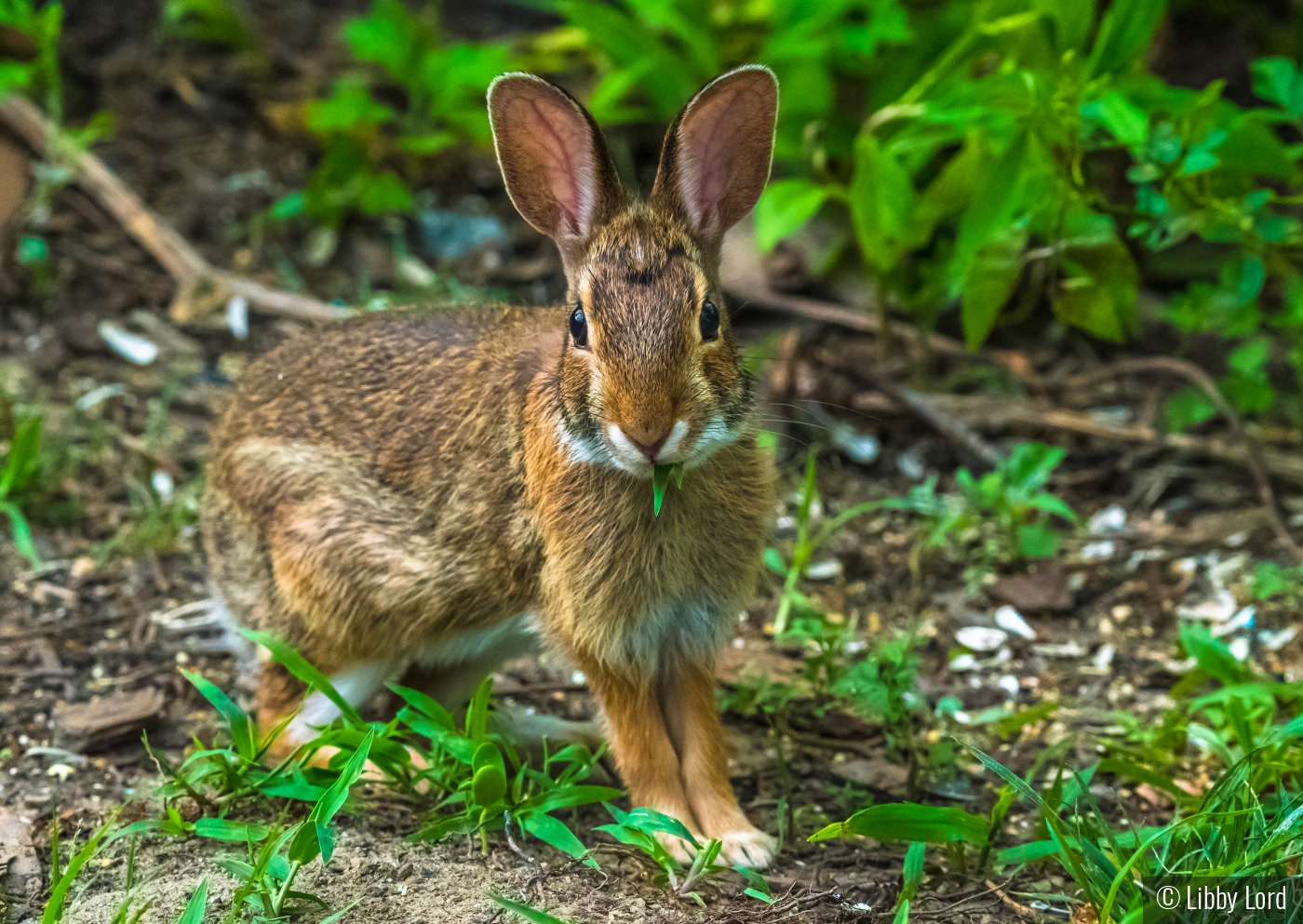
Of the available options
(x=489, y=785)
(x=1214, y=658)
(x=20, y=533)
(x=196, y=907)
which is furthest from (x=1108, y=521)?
(x=20, y=533)

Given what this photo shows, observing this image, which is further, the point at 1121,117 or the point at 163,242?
the point at 163,242

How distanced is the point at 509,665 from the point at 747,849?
1614 mm

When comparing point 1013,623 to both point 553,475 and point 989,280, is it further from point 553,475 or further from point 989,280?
point 553,475

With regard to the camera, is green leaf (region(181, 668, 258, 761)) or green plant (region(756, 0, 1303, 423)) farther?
green plant (region(756, 0, 1303, 423))

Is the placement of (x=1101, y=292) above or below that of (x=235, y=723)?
above

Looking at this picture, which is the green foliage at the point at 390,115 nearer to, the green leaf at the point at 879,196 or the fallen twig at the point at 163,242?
the fallen twig at the point at 163,242

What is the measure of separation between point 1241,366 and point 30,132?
612 cm

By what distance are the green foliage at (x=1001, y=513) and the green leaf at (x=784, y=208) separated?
1259mm

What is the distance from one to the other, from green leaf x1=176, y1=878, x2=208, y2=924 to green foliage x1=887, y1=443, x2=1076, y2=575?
307cm

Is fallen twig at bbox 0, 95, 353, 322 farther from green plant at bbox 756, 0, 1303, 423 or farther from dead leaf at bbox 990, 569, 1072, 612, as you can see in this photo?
dead leaf at bbox 990, 569, 1072, 612

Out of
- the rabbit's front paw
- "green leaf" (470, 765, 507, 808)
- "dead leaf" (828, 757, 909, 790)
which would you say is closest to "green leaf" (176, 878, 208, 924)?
"green leaf" (470, 765, 507, 808)

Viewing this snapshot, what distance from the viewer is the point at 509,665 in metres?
4.91

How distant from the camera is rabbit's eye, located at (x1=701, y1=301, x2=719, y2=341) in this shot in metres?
3.26

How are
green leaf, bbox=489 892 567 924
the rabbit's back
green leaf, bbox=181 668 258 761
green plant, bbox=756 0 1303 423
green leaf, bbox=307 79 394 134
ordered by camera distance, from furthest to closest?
green leaf, bbox=307 79 394 134 < green plant, bbox=756 0 1303 423 < the rabbit's back < green leaf, bbox=181 668 258 761 < green leaf, bbox=489 892 567 924
